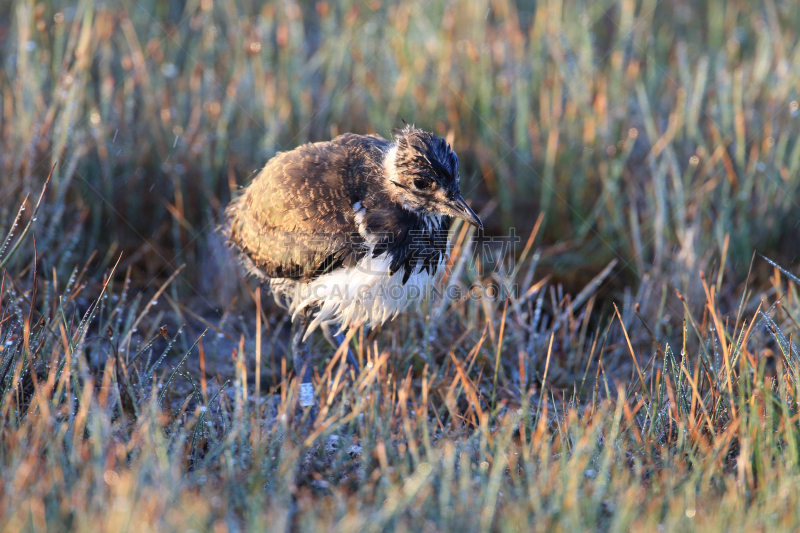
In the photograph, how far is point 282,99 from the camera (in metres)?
5.14

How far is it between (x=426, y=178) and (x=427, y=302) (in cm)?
92

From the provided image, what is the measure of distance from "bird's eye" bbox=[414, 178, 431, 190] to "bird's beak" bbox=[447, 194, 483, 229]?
5.5 inches

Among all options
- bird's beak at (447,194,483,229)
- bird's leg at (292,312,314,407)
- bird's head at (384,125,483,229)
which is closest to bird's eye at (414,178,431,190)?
bird's head at (384,125,483,229)

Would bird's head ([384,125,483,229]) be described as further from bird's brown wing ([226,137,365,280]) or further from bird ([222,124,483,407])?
bird's brown wing ([226,137,365,280])

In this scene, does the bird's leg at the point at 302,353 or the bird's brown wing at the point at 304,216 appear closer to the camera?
the bird's brown wing at the point at 304,216

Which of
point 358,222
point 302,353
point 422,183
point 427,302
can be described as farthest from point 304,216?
point 427,302

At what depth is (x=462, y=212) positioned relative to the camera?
3.31 metres

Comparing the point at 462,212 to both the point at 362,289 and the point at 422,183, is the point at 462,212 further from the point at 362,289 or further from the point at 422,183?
the point at 362,289

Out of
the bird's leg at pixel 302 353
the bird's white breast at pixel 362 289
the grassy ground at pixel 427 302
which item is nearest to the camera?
the grassy ground at pixel 427 302

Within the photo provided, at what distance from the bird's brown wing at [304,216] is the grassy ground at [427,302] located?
49 centimetres

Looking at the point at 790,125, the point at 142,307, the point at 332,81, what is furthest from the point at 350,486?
the point at 790,125

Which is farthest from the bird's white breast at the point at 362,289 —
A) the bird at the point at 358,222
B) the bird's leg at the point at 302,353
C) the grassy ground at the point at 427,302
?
the grassy ground at the point at 427,302

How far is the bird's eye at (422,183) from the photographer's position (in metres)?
3.32

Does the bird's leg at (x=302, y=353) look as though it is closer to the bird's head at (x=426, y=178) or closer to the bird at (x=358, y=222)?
the bird at (x=358, y=222)
